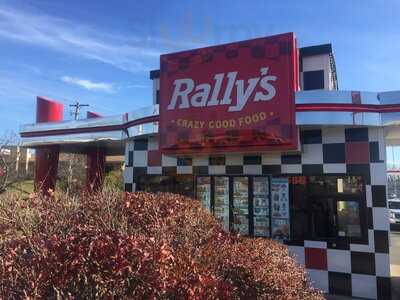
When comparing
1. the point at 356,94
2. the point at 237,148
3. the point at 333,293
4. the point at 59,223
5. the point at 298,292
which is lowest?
the point at 333,293

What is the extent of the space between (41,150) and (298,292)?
35.9 feet

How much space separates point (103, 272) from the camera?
2.40m

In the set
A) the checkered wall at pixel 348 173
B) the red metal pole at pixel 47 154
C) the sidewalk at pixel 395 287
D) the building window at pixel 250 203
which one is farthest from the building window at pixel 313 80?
the red metal pole at pixel 47 154

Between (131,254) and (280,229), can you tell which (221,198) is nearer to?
(280,229)

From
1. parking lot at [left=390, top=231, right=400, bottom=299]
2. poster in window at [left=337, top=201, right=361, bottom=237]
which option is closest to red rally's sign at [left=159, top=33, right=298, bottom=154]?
poster in window at [left=337, top=201, right=361, bottom=237]

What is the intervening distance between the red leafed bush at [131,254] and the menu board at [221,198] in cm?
415

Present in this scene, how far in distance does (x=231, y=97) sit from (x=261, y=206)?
235 centimetres

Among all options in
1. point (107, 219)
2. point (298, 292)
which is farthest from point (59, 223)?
point (298, 292)

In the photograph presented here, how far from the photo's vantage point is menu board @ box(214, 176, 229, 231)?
8562 millimetres

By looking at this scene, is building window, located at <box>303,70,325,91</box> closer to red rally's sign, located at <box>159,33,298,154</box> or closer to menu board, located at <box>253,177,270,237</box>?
red rally's sign, located at <box>159,33,298,154</box>

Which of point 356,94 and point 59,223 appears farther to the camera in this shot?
point 356,94

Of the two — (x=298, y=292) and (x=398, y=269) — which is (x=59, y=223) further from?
(x=398, y=269)

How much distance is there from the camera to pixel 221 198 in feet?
28.4

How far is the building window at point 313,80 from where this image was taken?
8.46 meters
